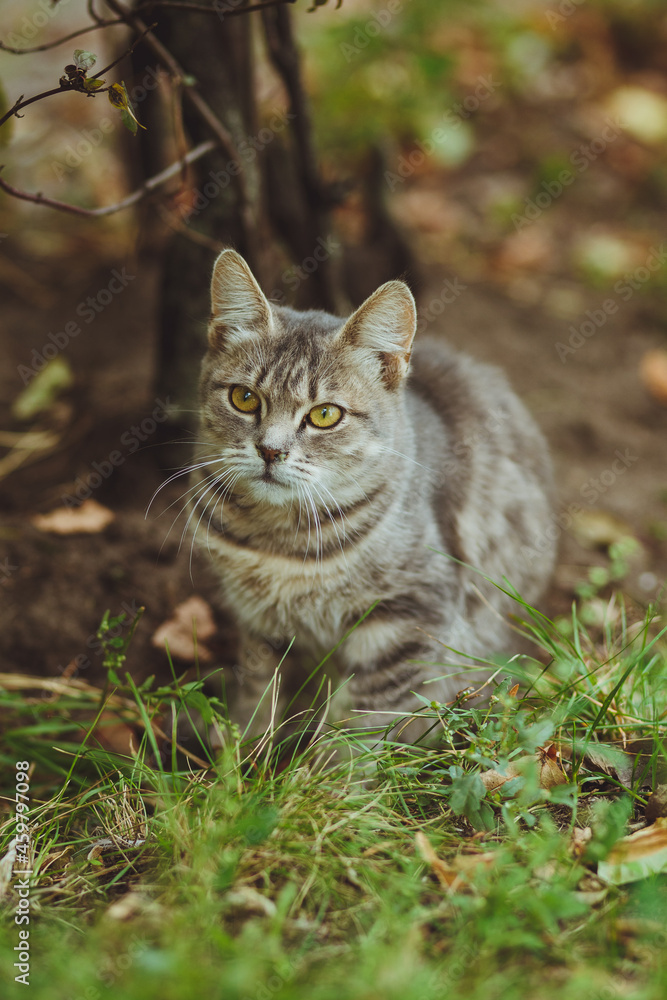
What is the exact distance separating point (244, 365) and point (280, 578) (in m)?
0.62

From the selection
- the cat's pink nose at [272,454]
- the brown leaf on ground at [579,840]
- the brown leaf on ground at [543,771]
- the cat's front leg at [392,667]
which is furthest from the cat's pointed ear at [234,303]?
the brown leaf on ground at [579,840]

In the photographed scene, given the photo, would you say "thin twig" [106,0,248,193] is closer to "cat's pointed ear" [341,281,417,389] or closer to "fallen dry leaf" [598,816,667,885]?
"cat's pointed ear" [341,281,417,389]

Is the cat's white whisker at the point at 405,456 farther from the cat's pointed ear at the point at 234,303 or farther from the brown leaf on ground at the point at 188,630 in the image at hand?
the brown leaf on ground at the point at 188,630

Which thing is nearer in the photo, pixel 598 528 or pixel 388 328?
pixel 388 328

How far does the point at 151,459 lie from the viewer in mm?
3195

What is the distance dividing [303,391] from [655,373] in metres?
2.64

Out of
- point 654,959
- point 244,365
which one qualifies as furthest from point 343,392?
point 654,959

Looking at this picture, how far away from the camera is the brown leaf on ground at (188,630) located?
2.65 m

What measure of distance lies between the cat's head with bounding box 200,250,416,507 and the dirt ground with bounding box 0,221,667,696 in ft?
1.45

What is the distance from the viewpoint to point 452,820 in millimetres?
1782

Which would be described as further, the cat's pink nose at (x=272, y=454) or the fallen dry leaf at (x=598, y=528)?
the fallen dry leaf at (x=598, y=528)

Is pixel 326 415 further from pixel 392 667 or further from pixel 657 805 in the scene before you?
pixel 657 805

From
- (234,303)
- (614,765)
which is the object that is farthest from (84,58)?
(614,765)

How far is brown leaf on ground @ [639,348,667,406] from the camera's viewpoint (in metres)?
3.91
